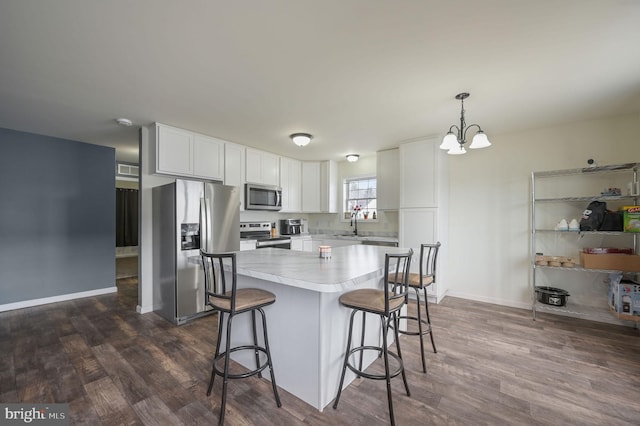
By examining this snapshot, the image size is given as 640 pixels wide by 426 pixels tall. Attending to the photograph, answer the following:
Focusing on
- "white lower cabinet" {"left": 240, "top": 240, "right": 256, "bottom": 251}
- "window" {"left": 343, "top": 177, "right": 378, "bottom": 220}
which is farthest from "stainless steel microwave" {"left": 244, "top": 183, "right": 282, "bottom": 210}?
"window" {"left": 343, "top": 177, "right": 378, "bottom": 220}

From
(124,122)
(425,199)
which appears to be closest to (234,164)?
(124,122)

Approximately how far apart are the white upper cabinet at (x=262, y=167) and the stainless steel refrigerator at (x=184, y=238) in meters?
1.05

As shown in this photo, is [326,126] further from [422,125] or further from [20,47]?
[20,47]

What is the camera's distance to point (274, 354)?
2.02 m

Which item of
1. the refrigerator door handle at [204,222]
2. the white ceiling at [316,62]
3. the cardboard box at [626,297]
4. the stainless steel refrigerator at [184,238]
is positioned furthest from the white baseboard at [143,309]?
the cardboard box at [626,297]

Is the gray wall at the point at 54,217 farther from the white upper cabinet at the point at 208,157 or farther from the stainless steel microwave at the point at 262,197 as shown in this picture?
the stainless steel microwave at the point at 262,197

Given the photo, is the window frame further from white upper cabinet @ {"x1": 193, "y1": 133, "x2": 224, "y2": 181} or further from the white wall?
white upper cabinet @ {"x1": 193, "y1": 133, "x2": 224, "y2": 181}

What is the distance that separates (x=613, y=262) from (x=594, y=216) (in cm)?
53

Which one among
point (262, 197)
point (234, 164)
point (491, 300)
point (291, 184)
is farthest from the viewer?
point (291, 184)

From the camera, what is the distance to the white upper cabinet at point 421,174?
4.01 m

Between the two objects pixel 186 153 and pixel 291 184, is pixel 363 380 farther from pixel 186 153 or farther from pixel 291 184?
pixel 291 184

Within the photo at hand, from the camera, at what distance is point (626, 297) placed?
115 inches

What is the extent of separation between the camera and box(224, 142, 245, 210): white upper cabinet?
14.1ft

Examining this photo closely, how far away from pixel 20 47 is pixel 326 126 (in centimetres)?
282
